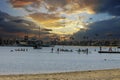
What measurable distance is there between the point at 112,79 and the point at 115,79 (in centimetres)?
39

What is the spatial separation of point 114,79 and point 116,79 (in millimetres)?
297

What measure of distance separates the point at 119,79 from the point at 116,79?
301 mm

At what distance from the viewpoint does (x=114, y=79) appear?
2916cm

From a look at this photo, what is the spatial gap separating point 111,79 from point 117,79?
0.71 meters

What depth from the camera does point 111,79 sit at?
29.1 m

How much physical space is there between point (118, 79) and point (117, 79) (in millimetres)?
106

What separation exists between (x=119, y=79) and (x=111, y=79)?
892 mm

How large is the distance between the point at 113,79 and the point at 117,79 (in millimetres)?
546

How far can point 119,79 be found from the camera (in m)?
29.4

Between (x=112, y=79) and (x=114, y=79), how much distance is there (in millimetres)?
250

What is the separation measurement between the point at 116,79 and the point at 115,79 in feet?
0.53

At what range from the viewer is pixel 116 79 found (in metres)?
Result: 29.3

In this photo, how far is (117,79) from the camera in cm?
2938
